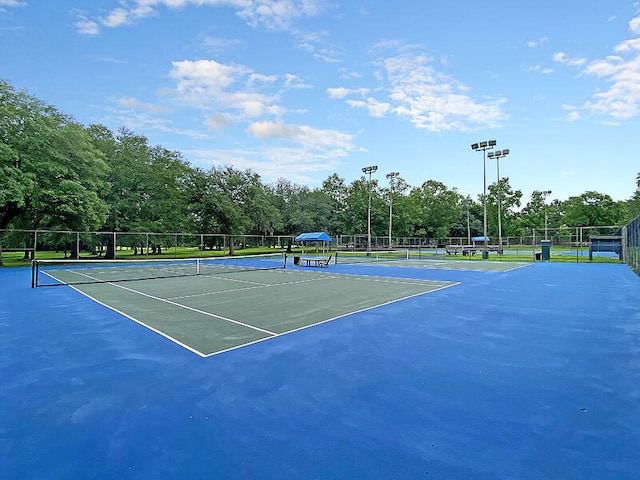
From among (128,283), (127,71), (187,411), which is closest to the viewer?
(187,411)

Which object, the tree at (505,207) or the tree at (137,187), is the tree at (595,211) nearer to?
the tree at (505,207)

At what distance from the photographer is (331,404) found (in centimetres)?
359

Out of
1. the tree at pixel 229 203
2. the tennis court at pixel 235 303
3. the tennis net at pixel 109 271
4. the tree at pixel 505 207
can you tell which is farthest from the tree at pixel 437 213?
the tennis court at pixel 235 303

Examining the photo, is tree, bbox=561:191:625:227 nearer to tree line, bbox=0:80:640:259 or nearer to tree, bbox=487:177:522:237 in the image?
tree line, bbox=0:80:640:259

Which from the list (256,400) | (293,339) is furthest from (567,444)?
(293,339)

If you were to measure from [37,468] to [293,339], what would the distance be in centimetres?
383

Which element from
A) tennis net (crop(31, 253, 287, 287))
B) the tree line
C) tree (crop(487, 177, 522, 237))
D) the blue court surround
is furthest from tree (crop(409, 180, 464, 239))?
the blue court surround

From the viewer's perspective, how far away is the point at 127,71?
19.4 m

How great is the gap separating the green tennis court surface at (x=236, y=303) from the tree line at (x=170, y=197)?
13.6m

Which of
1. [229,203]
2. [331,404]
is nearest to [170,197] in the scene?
[229,203]

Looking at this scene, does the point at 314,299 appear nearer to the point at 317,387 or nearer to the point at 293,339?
the point at 293,339

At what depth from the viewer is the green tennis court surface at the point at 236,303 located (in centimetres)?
652

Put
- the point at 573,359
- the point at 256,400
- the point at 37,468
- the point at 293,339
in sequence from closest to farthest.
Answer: the point at 37,468 → the point at 256,400 → the point at 573,359 → the point at 293,339

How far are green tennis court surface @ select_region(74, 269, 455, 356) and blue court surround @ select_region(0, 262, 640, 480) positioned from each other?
1.71 ft
